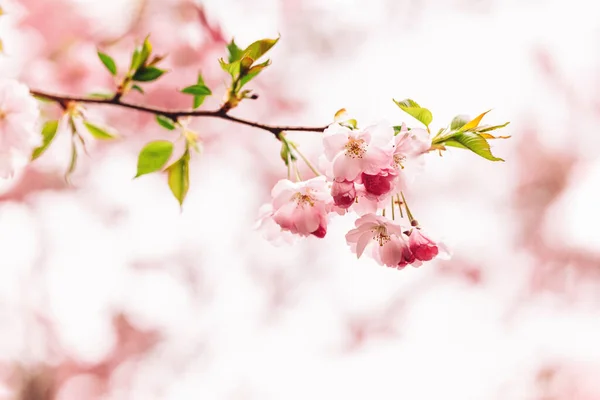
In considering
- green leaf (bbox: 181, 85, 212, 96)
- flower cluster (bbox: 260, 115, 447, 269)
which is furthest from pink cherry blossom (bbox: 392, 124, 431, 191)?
green leaf (bbox: 181, 85, 212, 96)

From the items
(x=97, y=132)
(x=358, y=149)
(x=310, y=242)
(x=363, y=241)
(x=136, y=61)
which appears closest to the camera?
(x=358, y=149)

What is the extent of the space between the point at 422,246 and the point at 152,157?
0.37 meters

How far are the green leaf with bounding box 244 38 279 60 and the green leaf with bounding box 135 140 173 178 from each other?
209 mm

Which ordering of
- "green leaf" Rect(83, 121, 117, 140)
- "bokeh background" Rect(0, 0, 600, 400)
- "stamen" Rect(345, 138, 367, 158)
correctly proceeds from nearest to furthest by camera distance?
"stamen" Rect(345, 138, 367, 158) → "green leaf" Rect(83, 121, 117, 140) → "bokeh background" Rect(0, 0, 600, 400)

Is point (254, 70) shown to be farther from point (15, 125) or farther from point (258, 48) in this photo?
point (15, 125)

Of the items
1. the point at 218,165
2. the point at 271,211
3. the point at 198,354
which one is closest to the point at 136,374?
the point at 198,354

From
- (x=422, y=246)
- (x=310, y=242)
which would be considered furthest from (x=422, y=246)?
(x=310, y=242)

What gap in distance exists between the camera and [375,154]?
473 millimetres

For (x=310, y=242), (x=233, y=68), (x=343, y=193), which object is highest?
(x=310, y=242)

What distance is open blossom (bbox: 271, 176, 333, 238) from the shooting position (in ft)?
1.79

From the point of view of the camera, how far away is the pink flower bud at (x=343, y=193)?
19.0 inches

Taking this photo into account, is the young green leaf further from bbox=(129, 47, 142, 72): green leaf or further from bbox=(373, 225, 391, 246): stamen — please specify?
bbox=(129, 47, 142, 72): green leaf

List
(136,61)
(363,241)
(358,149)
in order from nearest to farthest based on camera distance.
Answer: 1. (358,149)
2. (363,241)
3. (136,61)

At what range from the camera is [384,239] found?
1.80 feet
